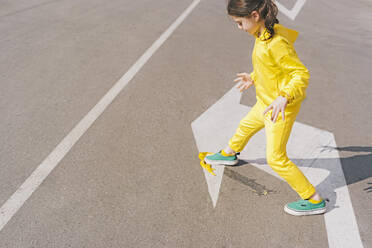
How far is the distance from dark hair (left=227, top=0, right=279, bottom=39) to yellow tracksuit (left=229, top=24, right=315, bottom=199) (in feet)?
0.26

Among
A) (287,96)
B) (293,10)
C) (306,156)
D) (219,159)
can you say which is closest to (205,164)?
(219,159)

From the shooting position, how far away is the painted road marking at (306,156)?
3.11m

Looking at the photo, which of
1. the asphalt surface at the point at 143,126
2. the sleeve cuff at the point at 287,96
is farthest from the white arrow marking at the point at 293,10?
the sleeve cuff at the point at 287,96

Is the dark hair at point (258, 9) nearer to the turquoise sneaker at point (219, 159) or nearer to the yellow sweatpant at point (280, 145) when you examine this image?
the yellow sweatpant at point (280, 145)

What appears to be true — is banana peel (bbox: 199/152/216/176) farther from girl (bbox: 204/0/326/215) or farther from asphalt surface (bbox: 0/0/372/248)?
girl (bbox: 204/0/326/215)

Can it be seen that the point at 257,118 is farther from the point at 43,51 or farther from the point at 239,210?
the point at 43,51

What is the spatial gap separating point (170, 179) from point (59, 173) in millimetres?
1257

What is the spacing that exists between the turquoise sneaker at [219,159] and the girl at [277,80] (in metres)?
0.63

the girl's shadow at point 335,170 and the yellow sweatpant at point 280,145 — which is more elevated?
the yellow sweatpant at point 280,145

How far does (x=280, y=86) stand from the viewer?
2652 millimetres

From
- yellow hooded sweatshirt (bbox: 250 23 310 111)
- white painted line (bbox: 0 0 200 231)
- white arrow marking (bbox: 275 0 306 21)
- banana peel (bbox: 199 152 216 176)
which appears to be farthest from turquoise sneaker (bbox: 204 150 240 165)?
white arrow marking (bbox: 275 0 306 21)

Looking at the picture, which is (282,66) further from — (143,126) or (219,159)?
(143,126)

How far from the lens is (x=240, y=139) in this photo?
11.1ft

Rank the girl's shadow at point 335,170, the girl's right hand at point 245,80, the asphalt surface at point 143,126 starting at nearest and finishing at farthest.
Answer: the asphalt surface at point 143,126, the girl's right hand at point 245,80, the girl's shadow at point 335,170
